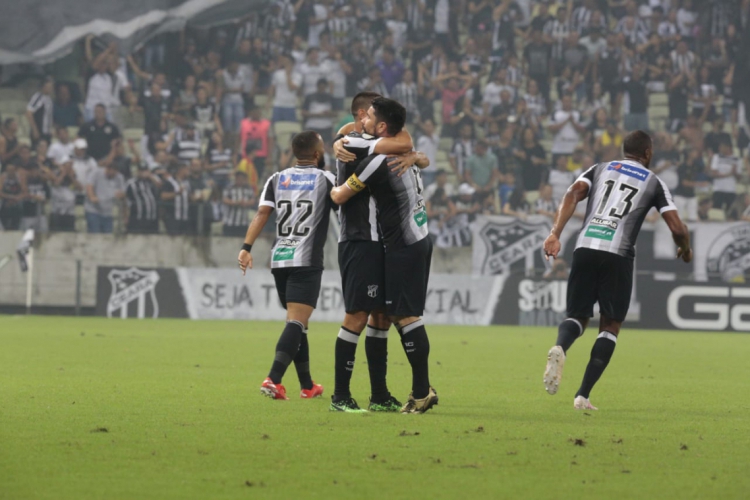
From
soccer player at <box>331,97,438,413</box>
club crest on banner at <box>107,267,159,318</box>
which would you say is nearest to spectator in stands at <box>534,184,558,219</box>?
club crest on banner at <box>107,267,159,318</box>

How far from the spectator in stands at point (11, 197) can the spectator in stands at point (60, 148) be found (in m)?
0.90

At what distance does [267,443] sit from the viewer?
6.21 metres

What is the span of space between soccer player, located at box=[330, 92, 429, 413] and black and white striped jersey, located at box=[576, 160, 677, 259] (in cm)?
155

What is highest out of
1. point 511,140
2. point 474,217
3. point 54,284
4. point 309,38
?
point 309,38

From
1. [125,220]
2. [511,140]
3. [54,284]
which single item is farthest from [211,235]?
[511,140]

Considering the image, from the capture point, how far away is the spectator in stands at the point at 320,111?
1060 inches

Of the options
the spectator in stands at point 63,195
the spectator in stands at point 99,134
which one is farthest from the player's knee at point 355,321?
the spectator in stands at point 99,134

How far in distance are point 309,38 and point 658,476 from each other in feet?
79.8

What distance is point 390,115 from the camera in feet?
25.8

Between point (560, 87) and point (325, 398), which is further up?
point (560, 87)

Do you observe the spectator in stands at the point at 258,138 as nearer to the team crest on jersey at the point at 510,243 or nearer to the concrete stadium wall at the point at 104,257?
the concrete stadium wall at the point at 104,257

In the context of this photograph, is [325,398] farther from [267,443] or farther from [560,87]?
[560,87]

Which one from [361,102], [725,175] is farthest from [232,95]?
[361,102]

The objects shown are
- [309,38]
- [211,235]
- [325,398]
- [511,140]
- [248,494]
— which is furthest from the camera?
[309,38]
